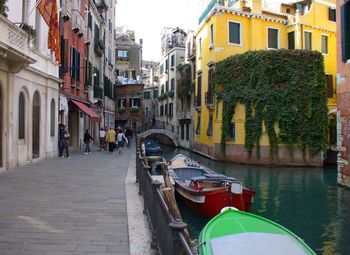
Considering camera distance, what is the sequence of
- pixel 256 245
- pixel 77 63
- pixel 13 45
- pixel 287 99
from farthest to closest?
pixel 287 99 → pixel 77 63 → pixel 13 45 → pixel 256 245

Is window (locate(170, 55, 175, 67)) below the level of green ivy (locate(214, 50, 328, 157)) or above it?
above

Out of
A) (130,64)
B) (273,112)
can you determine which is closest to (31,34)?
(273,112)

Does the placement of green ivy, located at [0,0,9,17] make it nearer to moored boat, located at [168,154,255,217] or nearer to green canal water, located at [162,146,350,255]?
moored boat, located at [168,154,255,217]

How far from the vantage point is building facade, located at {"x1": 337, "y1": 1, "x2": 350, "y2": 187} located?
15516 millimetres

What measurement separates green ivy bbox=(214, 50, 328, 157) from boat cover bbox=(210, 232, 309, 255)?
21.0m

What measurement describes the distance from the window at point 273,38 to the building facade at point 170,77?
15.6m

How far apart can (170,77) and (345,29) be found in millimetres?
35053

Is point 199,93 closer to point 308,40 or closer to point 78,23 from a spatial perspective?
point 308,40

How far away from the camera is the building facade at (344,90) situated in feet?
50.9

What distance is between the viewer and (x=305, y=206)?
13391 mm

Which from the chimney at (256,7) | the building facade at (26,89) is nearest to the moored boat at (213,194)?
the building facade at (26,89)

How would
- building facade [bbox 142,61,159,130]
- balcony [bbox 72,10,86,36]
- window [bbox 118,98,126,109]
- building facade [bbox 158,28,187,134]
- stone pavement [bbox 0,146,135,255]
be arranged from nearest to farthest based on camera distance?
1. stone pavement [bbox 0,146,135,255]
2. balcony [bbox 72,10,86,36]
3. building facade [bbox 158,28,187,134]
4. window [bbox 118,98,126,109]
5. building facade [bbox 142,61,159,130]

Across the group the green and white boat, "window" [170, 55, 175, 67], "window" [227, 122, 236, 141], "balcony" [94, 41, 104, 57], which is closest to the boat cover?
the green and white boat

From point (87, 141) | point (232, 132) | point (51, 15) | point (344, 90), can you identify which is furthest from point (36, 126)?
point (232, 132)
